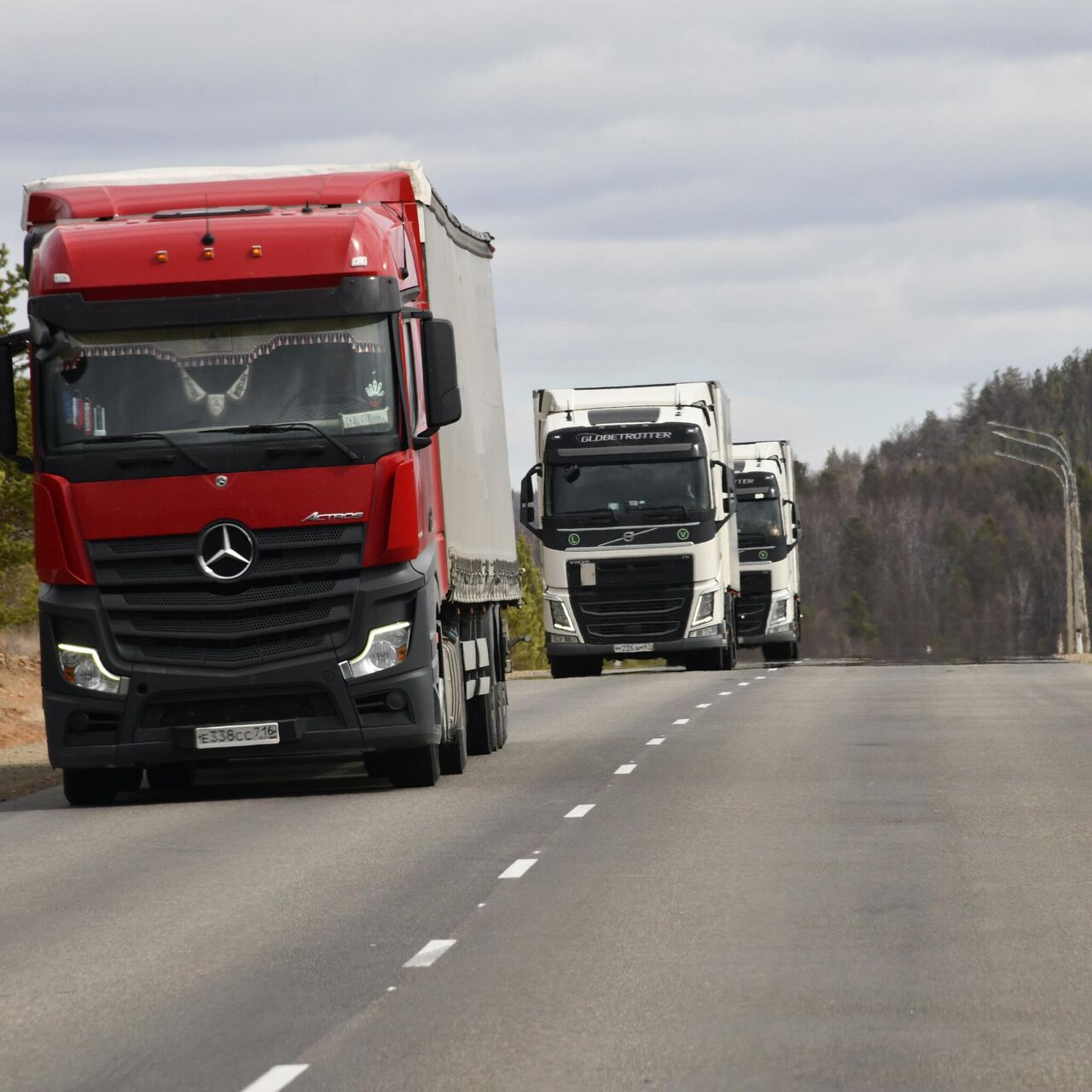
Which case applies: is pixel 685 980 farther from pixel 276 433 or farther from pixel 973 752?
pixel 973 752

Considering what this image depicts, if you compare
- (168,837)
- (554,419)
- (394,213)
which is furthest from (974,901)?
(554,419)

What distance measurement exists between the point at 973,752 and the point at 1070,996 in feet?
36.9

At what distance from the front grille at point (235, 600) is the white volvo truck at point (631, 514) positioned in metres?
20.1

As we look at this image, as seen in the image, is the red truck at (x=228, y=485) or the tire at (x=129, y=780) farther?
the tire at (x=129, y=780)

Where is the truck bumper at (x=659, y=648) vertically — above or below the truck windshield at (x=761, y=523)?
below

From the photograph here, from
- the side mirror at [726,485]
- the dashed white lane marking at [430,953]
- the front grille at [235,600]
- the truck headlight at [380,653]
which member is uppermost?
the side mirror at [726,485]

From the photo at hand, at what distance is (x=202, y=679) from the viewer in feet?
49.6

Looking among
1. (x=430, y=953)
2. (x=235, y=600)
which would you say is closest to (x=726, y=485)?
(x=235, y=600)

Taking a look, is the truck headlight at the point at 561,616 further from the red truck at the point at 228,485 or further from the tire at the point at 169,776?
the red truck at the point at 228,485

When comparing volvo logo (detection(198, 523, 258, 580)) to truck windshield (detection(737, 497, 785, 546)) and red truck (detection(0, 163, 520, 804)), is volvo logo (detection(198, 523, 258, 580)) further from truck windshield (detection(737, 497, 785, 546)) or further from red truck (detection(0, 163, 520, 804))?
truck windshield (detection(737, 497, 785, 546))

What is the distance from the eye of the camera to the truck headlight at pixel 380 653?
1524cm

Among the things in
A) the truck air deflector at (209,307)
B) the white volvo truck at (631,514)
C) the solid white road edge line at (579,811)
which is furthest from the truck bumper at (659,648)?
the solid white road edge line at (579,811)

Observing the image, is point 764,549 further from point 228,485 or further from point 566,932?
point 566,932

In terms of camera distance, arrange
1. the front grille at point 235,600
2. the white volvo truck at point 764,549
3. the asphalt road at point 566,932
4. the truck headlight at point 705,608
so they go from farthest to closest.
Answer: the white volvo truck at point 764,549, the truck headlight at point 705,608, the front grille at point 235,600, the asphalt road at point 566,932
